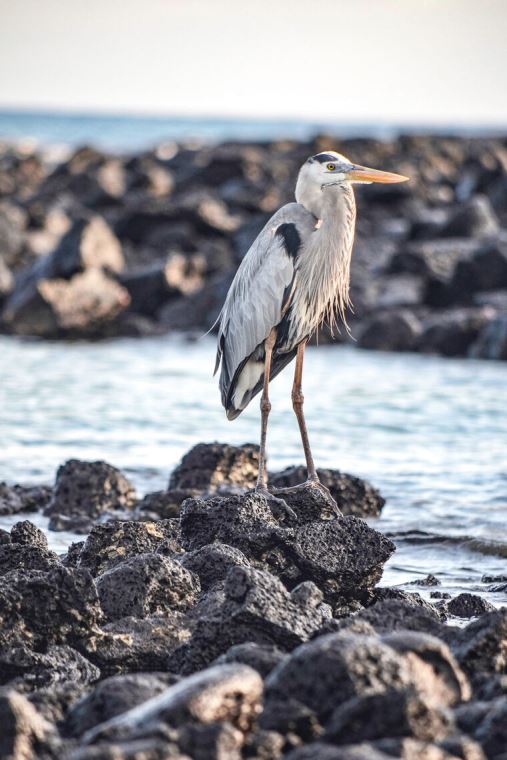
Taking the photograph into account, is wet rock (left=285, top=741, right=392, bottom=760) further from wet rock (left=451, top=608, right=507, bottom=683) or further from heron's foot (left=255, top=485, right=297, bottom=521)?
heron's foot (left=255, top=485, right=297, bottom=521)

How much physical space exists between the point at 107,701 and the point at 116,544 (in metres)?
1.63

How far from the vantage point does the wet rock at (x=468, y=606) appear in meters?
4.61

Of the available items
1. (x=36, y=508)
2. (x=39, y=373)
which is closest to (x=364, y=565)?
Result: (x=36, y=508)

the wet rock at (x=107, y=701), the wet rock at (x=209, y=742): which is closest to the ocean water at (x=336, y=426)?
the wet rock at (x=107, y=701)

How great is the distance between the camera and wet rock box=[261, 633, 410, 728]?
10.1 ft

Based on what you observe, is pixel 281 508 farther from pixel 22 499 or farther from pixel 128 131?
pixel 128 131

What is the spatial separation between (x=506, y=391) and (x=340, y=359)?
226 cm

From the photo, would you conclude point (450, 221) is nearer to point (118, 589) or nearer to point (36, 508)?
point (36, 508)

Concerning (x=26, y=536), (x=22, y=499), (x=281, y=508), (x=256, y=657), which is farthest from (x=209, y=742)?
(x=22, y=499)

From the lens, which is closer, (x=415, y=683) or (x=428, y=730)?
(x=428, y=730)

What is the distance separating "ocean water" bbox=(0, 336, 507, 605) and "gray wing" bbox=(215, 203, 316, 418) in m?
1.18

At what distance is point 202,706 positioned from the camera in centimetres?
293

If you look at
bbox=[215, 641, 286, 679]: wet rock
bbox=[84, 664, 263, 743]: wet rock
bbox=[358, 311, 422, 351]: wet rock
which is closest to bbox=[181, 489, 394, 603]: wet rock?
bbox=[215, 641, 286, 679]: wet rock

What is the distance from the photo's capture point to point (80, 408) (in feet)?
32.1
